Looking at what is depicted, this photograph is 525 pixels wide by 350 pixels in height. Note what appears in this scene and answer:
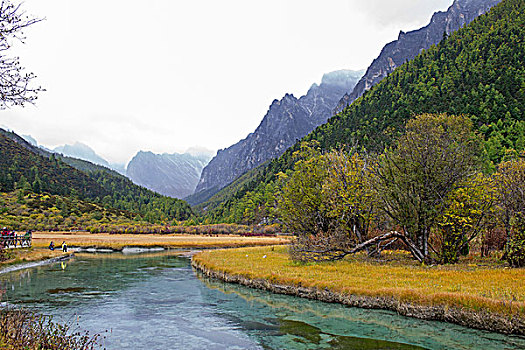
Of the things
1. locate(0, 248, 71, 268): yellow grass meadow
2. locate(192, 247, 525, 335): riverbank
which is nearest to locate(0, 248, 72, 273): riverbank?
locate(0, 248, 71, 268): yellow grass meadow

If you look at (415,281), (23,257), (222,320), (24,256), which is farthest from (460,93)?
(23,257)


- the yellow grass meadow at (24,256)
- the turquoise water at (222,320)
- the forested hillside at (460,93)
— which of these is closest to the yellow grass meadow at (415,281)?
the turquoise water at (222,320)

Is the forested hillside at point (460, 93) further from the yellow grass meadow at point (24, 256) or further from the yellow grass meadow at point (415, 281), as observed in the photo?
the yellow grass meadow at point (415, 281)

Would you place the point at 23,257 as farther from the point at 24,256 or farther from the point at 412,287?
the point at 412,287

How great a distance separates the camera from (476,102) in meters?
125

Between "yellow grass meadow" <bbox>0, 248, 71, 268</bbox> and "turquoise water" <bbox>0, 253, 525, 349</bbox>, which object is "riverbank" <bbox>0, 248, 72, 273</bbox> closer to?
"yellow grass meadow" <bbox>0, 248, 71, 268</bbox>

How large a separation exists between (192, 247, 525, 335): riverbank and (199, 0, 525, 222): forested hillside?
79.5 meters

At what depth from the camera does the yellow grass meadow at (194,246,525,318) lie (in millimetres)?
16641

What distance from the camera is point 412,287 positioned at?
20.1 m

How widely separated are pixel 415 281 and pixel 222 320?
12.1 metres

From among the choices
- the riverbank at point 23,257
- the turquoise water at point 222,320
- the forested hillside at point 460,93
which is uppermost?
the forested hillside at point 460,93

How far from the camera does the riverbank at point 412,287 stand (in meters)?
15.9

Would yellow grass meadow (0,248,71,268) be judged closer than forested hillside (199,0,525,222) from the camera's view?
Yes

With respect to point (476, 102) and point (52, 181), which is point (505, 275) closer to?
point (476, 102)
